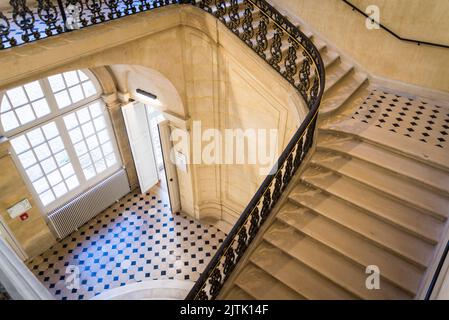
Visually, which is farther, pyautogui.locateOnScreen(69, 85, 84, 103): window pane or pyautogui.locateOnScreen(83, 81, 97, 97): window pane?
pyautogui.locateOnScreen(83, 81, 97, 97): window pane

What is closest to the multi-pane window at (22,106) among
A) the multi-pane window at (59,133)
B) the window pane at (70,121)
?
the multi-pane window at (59,133)

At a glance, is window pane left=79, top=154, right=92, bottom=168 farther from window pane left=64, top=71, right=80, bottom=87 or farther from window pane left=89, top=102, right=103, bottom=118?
window pane left=64, top=71, right=80, bottom=87

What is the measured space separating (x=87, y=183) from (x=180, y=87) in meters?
3.57

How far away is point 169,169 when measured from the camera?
7.76m

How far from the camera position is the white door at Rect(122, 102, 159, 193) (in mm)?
7740

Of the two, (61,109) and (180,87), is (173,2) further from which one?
(61,109)

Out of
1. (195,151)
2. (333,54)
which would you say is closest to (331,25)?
(333,54)

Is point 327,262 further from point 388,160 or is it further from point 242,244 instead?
point 388,160

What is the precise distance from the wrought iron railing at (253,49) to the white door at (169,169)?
2606 mm

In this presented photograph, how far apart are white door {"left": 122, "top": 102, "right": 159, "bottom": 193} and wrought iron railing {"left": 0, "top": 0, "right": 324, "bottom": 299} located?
2.78m

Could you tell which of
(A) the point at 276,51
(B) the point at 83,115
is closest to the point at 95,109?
(B) the point at 83,115

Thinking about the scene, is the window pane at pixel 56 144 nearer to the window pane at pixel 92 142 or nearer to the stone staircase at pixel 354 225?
the window pane at pixel 92 142

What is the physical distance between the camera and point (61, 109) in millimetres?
6824

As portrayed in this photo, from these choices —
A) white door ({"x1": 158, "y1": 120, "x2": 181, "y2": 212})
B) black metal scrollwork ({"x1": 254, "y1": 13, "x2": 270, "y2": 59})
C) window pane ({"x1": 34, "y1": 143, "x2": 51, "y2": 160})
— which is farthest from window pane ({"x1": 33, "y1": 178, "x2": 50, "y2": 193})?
black metal scrollwork ({"x1": 254, "y1": 13, "x2": 270, "y2": 59})
